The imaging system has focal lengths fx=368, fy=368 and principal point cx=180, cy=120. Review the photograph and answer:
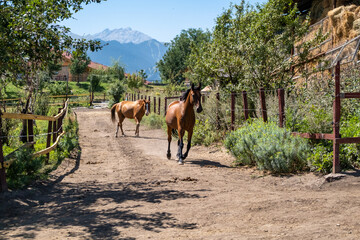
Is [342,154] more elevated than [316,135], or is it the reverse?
[316,135]

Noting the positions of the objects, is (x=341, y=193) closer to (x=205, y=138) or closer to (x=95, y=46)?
(x=95, y=46)

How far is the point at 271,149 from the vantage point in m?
8.06

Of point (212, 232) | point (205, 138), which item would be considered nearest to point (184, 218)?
point (212, 232)

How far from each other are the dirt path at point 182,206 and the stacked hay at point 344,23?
1092 centimetres

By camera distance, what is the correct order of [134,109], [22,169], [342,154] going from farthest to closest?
[134,109], [22,169], [342,154]

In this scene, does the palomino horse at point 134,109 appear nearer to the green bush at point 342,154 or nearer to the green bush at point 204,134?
→ the green bush at point 204,134

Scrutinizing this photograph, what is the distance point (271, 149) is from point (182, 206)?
10.6ft

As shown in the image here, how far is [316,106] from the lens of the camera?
8.80 m

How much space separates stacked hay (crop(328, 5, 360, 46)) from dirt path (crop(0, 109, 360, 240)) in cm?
1092

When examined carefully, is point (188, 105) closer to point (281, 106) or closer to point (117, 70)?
point (281, 106)

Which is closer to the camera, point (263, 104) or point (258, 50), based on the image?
point (263, 104)

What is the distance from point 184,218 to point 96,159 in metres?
7.02

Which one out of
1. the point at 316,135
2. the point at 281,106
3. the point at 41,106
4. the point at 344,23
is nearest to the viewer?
the point at 316,135

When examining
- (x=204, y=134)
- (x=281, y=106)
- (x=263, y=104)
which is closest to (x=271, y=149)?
(x=281, y=106)
